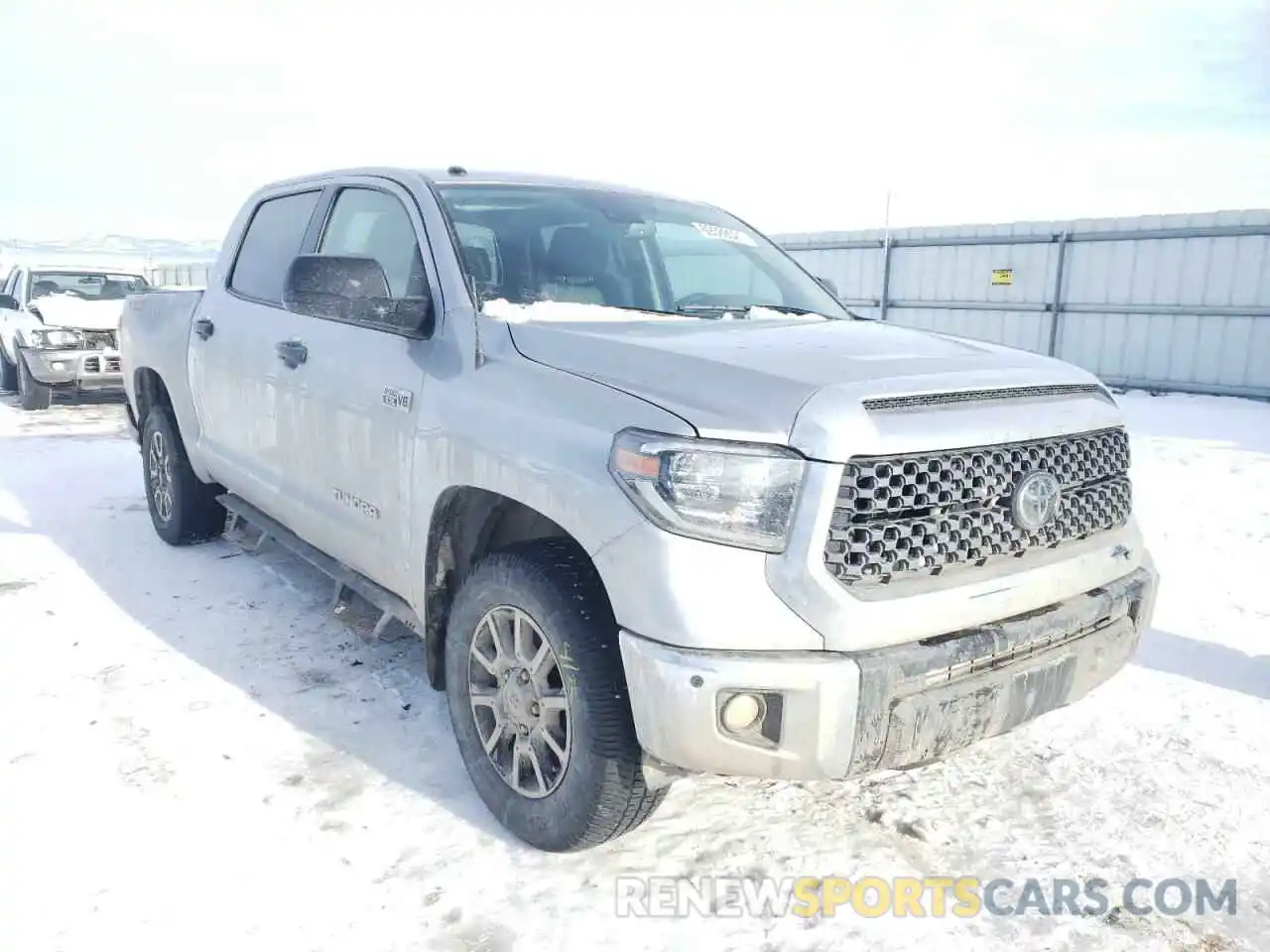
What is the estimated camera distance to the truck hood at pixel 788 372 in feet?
6.91

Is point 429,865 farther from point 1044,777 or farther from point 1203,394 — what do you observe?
point 1203,394

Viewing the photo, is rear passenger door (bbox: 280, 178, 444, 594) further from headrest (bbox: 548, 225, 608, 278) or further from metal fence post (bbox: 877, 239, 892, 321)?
metal fence post (bbox: 877, 239, 892, 321)

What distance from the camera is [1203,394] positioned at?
42.5 ft

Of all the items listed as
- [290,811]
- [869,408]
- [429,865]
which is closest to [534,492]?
[869,408]

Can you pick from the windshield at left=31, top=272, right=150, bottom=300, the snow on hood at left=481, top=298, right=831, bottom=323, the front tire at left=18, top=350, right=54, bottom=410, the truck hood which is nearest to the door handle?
the snow on hood at left=481, top=298, right=831, bottom=323

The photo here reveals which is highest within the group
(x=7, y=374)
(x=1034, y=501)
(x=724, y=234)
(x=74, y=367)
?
(x=724, y=234)

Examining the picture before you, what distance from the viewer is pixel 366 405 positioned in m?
3.12

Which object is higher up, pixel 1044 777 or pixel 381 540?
pixel 381 540

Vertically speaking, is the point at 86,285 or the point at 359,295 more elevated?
the point at 359,295

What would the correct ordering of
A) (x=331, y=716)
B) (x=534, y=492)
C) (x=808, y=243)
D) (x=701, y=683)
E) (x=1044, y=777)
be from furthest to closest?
(x=808, y=243) → (x=331, y=716) → (x=1044, y=777) → (x=534, y=492) → (x=701, y=683)

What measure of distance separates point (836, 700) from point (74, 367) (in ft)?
36.0

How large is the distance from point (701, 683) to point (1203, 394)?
13430 millimetres

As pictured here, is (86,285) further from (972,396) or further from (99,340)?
(972,396)

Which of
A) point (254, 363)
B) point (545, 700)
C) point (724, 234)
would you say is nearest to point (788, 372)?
point (545, 700)
